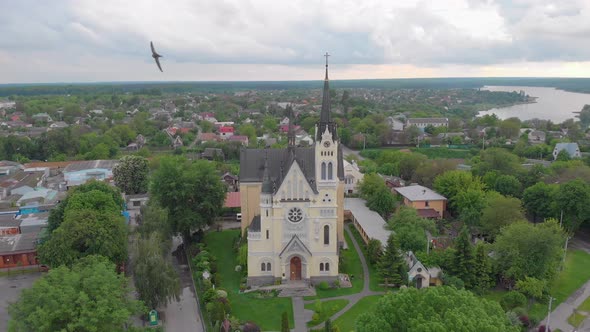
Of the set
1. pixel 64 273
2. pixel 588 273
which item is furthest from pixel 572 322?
pixel 64 273

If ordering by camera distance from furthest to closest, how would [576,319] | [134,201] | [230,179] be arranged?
1. [230,179]
2. [134,201]
3. [576,319]

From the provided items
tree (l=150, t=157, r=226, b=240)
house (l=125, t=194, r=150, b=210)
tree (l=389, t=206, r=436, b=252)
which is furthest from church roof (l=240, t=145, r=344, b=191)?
house (l=125, t=194, r=150, b=210)

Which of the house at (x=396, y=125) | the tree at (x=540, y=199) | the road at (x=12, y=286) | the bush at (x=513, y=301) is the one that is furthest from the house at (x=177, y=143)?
the bush at (x=513, y=301)

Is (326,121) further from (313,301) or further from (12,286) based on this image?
(12,286)

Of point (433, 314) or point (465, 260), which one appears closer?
point (433, 314)

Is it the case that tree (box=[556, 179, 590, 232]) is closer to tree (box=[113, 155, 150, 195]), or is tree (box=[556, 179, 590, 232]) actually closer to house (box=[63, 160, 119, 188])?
tree (box=[113, 155, 150, 195])

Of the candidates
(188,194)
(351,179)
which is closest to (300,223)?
(188,194)
